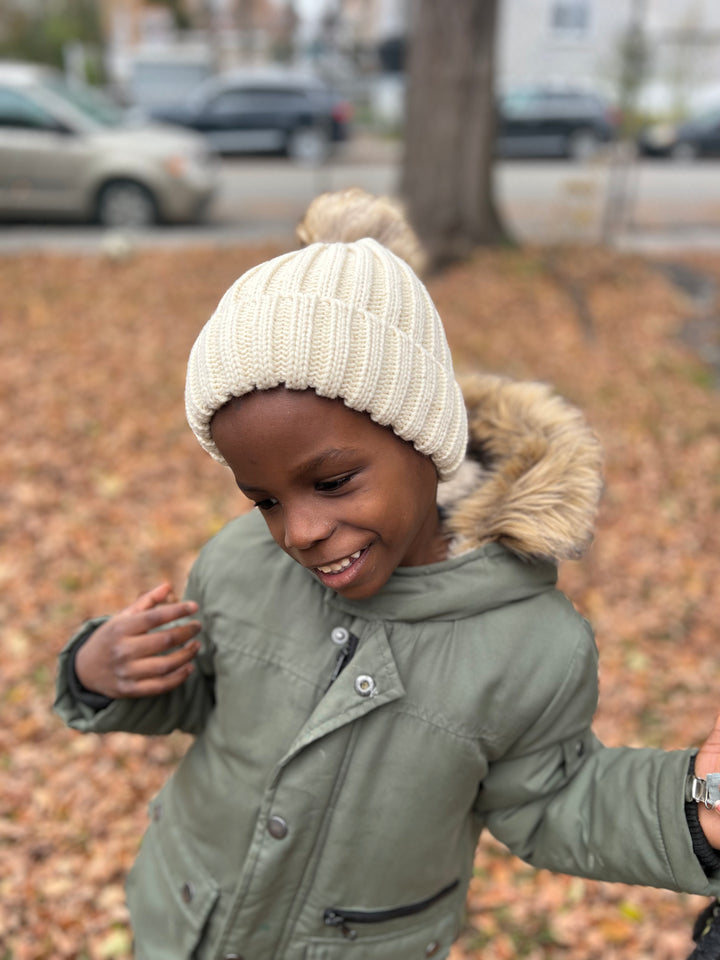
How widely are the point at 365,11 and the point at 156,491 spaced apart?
4445cm

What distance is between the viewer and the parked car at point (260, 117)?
2109 cm

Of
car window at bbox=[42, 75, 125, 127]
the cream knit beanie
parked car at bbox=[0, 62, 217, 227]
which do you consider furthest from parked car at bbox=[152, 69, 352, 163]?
the cream knit beanie

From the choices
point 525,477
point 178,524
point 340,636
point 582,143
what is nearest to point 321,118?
point 582,143

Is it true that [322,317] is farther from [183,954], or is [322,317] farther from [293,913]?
[183,954]

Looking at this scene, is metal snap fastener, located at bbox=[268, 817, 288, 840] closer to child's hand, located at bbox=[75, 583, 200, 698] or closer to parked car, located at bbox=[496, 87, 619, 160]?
child's hand, located at bbox=[75, 583, 200, 698]

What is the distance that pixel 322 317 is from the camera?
1.23 meters

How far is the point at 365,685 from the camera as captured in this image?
4.72 feet

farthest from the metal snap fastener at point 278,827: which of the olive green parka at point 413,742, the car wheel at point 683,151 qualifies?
the car wheel at point 683,151

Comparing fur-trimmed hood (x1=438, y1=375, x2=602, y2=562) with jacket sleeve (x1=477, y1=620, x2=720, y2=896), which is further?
fur-trimmed hood (x1=438, y1=375, x2=602, y2=562)

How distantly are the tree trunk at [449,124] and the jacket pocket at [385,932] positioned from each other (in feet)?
26.1

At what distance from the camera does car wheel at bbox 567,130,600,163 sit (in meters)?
21.4

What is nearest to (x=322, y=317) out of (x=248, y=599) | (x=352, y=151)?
(x=248, y=599)

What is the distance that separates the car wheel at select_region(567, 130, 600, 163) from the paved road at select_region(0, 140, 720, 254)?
1.99 ft

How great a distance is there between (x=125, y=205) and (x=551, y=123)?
13380 mm
